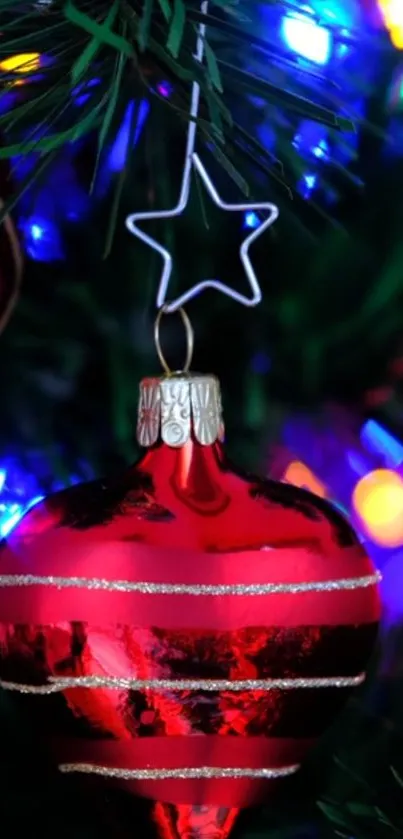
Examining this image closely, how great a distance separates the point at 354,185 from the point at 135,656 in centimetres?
24

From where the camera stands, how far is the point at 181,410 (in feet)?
1.46

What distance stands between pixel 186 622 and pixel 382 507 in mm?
177

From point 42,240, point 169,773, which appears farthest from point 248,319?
point 169,773

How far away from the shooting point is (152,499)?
429 mm

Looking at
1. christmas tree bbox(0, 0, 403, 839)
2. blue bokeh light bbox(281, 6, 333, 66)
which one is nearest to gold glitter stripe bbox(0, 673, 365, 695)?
christmas tree bbox(0, 0, 403, 839)

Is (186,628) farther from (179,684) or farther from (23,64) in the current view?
(23,64)

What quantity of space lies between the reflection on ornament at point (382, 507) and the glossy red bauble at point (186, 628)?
0.35ft

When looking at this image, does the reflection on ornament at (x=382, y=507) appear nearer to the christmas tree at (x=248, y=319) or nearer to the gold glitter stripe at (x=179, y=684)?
the christmas tree at (x=248, y=319)

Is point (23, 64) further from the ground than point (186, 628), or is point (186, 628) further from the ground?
point (23, 64)

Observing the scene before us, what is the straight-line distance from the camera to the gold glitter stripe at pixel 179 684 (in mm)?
408

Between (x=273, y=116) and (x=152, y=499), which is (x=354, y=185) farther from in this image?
(x=152, y=499)

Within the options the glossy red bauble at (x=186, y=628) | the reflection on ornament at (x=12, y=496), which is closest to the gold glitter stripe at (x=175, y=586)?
the glossy red bauble at (x=186, y=628)

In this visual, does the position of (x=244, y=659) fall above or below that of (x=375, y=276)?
below

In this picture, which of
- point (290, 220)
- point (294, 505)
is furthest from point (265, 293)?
point (294, 505)
